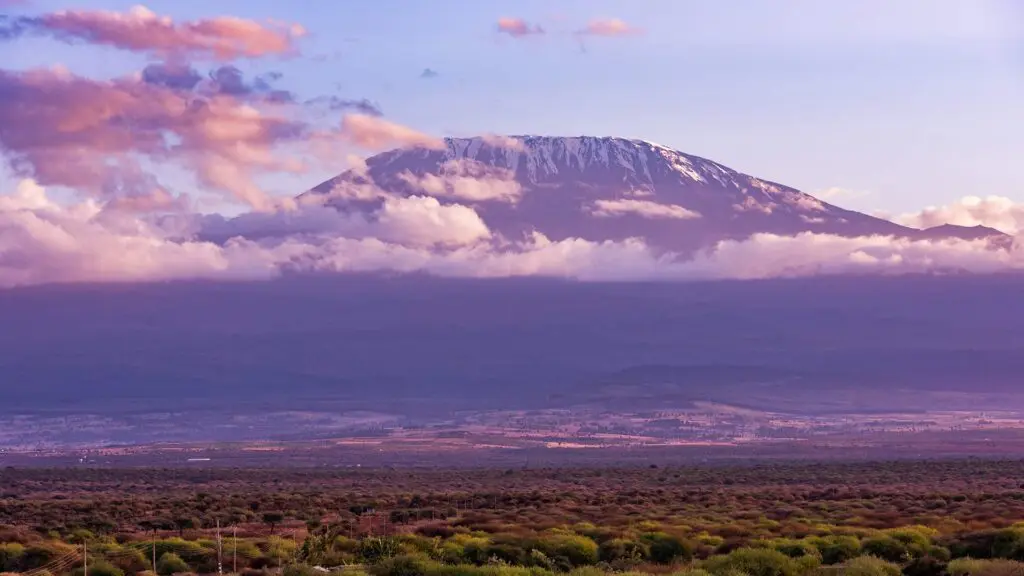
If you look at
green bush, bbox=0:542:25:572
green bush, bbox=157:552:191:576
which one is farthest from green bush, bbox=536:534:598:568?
green bush, bbox=0:542:25:572

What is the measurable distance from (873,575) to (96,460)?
4426 inches

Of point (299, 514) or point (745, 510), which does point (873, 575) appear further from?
point (299, 514)

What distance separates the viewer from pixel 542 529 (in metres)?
36.8

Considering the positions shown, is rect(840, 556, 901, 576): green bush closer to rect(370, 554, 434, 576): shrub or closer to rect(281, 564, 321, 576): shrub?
rect(370, 554, 434, 576): shrub

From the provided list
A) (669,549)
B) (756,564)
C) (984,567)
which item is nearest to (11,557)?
(669,549)

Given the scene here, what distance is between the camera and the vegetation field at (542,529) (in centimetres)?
2830

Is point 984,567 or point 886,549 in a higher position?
point 984,567

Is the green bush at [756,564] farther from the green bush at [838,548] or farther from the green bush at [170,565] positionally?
the green bush at [170,565]

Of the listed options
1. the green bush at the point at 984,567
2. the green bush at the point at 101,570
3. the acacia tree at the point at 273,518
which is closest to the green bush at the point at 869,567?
the green bush at the point at 984,567

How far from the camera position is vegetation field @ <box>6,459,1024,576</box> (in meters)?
28.3

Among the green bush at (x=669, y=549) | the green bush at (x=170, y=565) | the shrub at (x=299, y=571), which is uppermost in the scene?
the shrub at (x=299, y=571)

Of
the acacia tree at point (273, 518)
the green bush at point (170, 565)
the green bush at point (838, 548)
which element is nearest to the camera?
the green bush at point (838, 548)

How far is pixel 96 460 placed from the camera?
12888cm

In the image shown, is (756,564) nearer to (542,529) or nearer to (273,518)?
(542,529)
